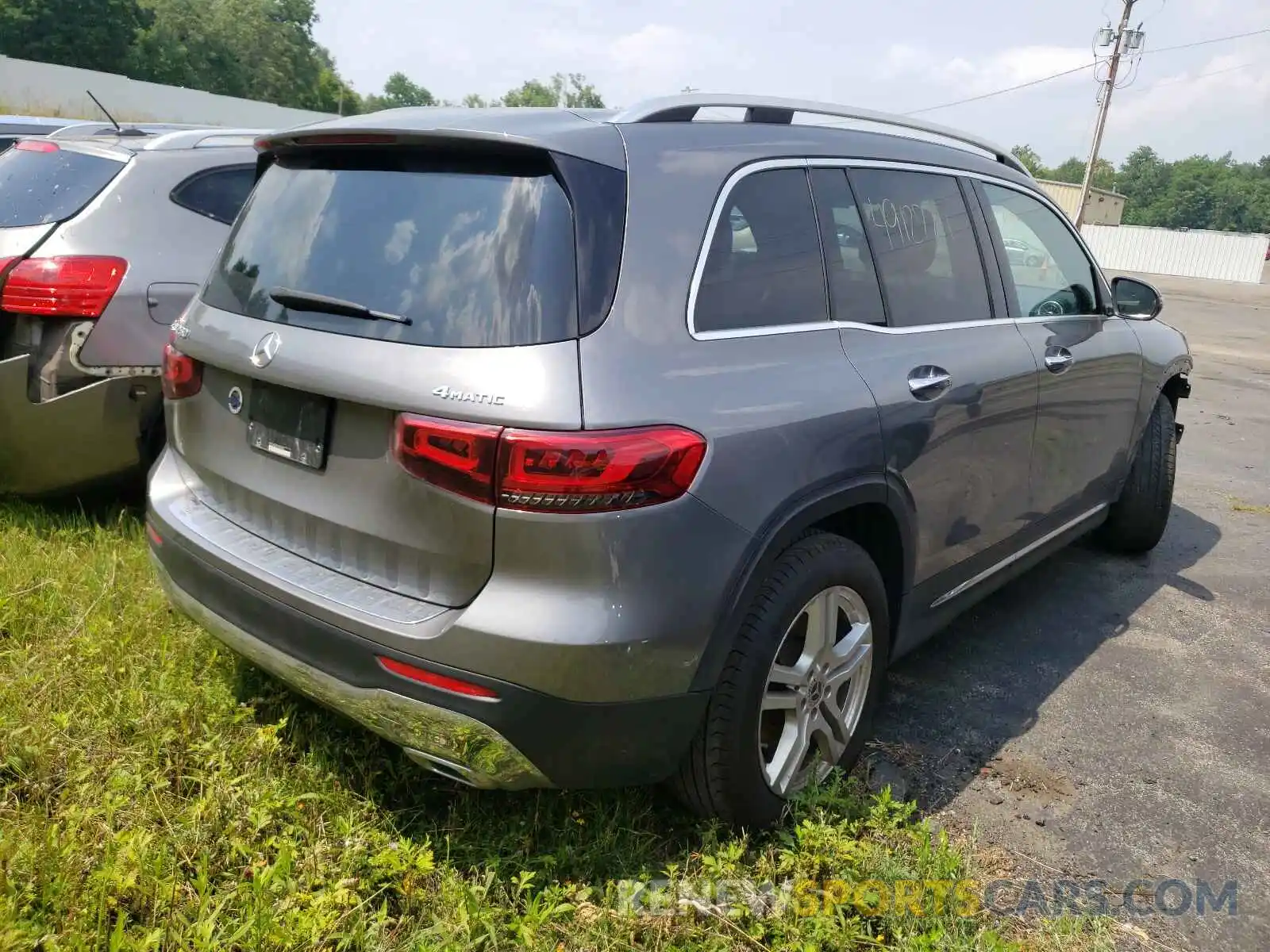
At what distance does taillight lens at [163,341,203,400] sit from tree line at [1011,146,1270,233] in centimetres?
11150

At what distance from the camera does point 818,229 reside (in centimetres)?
274

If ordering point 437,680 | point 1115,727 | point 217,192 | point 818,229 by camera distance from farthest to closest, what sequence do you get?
point 217,192
point 1115,727
point 818,229
point 437,680

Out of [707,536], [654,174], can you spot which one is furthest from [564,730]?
[654,174]

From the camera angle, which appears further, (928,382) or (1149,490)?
(1149,490)

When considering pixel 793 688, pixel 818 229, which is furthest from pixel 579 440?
pixel 818 229

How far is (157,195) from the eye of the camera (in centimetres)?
420

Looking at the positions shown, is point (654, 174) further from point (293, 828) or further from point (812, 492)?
point (293, 828)

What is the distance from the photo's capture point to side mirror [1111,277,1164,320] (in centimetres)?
454

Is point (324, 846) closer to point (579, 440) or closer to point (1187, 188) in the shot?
point (579, 440)

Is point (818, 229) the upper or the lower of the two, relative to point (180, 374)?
upper

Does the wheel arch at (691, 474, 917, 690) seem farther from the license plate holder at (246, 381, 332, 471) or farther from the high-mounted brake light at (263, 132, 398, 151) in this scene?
the high-mounted brake light at (263, 132, 398, 151)

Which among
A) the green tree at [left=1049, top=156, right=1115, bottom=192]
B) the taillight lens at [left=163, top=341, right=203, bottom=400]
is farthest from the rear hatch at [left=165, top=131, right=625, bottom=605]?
the green tree at [left=1049, top=156, right=1115, bottom=192]

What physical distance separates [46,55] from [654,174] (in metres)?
64.2

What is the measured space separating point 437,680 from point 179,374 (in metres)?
1.31
